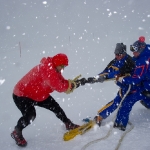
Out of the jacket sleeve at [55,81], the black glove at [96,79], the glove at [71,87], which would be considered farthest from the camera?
the black glove at [96,79]

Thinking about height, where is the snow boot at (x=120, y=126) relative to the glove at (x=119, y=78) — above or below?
below

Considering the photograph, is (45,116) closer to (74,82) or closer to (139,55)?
(74,82)

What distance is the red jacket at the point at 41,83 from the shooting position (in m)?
3.63

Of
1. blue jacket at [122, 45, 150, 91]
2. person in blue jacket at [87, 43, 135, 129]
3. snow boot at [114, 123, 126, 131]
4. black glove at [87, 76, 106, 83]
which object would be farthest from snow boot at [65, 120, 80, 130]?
blue jacket at [122, 45, 150, 91]

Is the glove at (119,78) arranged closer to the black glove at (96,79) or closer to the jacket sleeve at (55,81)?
the black glove at (96,79)

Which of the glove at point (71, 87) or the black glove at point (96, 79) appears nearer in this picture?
the glove at point (71, 87)

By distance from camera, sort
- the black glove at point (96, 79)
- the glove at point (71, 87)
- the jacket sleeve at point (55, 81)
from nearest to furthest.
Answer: the jacket sleeve at point (55, 81), the glove at point (71, 87), the black glove at point (96, 79)

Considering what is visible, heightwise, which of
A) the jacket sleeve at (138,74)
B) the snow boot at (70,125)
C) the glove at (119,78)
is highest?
the jacket sleeve at (138,74)

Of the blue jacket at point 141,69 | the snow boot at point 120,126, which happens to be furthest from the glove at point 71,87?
the snow boot at point 120,126

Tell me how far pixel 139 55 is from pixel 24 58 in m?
10.5

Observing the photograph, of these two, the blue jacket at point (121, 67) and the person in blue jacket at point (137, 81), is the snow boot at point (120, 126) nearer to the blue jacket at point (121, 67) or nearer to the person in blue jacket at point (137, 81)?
the person in blue jacket at point (137, 81)

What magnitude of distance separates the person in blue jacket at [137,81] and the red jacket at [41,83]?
1146 mm

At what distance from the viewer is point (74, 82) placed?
4062 millimetres

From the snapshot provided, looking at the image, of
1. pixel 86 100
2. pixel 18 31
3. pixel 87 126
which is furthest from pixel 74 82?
pixel 18 31
